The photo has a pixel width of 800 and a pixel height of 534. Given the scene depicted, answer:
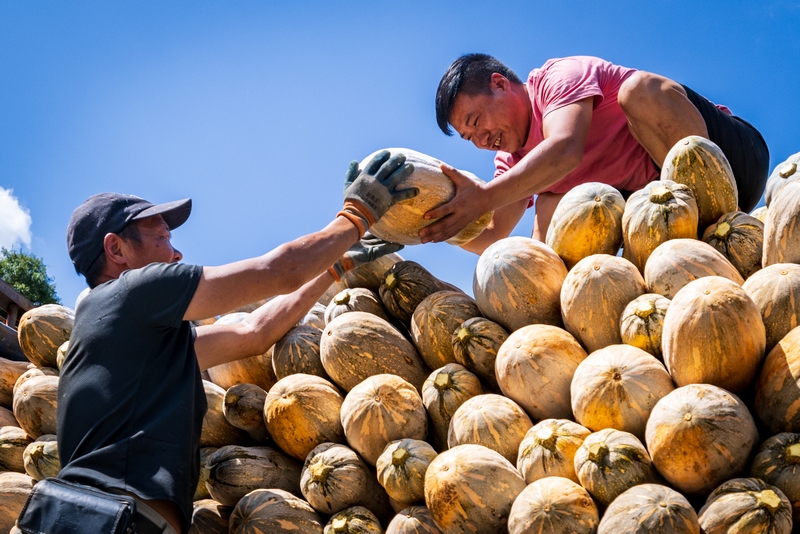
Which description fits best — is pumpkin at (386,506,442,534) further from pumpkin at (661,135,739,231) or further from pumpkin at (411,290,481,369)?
pumpkin at (661,135,739,231)

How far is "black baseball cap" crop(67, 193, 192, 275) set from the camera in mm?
3498

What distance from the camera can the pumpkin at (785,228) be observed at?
9.91 feet

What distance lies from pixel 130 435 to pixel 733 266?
8.62 feet

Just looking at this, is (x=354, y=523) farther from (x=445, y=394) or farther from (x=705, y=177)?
(x=705, y=177)

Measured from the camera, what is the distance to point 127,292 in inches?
117

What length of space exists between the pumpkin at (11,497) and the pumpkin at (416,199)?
240 centimetres

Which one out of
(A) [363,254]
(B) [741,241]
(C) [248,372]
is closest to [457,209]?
(A) [363,254]

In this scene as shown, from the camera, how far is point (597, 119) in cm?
466

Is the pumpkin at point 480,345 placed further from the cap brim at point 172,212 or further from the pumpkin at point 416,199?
the cap brim at point 172,212

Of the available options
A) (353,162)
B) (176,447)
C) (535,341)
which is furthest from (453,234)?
(176,447)

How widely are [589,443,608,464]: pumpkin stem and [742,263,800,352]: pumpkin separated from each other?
0.81m

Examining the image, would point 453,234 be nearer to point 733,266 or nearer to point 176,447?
point 733,266

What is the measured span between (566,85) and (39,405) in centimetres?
356

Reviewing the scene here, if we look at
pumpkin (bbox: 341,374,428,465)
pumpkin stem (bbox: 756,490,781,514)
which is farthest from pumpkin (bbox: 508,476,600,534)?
pumpkin (bbox: 341,374,428,465)
